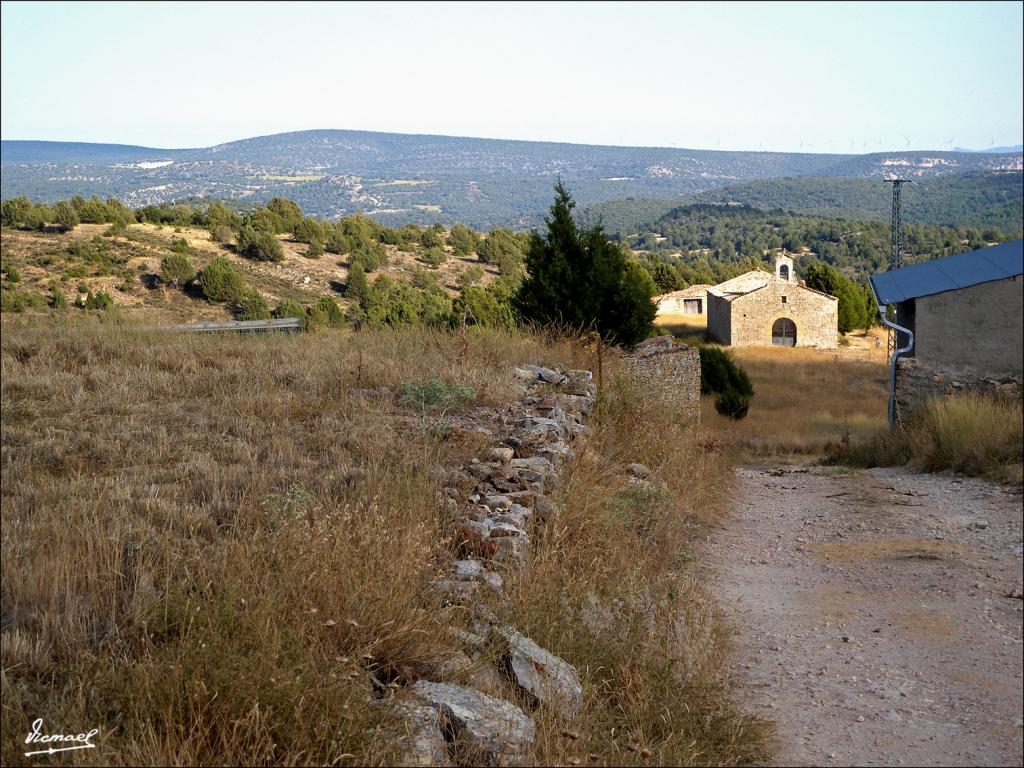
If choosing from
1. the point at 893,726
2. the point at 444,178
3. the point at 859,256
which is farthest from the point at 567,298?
the point at 444,178

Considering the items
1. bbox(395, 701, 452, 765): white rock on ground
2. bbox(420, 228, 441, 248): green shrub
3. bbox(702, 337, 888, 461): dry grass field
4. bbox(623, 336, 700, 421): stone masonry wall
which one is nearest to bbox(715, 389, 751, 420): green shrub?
bbox(702, 337, 888, 461): dry grass field

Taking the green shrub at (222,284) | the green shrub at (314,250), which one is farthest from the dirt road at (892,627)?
the green shrub at (314,250)

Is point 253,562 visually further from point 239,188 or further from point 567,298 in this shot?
point 239,188

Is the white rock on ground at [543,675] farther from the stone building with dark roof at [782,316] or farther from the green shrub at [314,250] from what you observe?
the green shrub at [314,250]

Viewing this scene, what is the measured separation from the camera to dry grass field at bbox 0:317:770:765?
2268mm

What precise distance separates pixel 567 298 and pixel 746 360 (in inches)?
643

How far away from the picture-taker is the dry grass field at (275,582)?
7.44 ft

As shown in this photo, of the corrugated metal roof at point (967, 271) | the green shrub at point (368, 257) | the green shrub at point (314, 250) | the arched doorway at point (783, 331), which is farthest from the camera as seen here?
the green shrub at point (314, 250)

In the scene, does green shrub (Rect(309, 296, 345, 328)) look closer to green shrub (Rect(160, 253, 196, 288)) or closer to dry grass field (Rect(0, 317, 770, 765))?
green shrub (Rect(160, 253, 196, 288))

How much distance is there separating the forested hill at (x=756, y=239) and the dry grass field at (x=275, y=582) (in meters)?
3.95

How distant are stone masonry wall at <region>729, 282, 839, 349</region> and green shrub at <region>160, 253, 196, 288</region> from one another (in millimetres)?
25203

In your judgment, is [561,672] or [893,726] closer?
[893,726]

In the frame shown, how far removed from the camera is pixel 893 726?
2496mm

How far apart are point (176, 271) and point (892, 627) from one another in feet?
99.4
